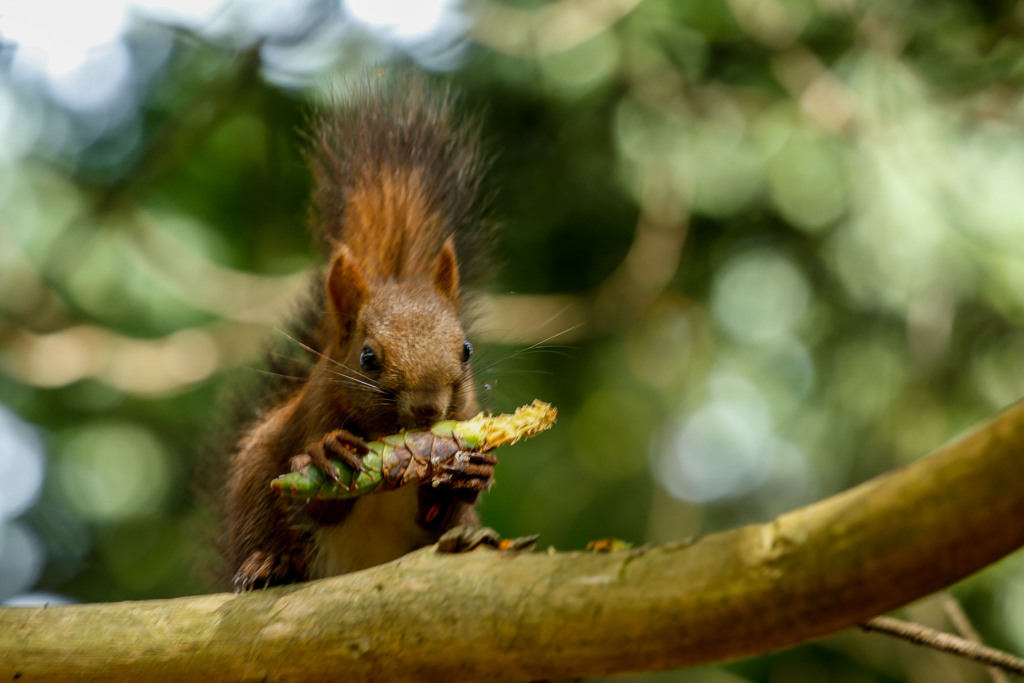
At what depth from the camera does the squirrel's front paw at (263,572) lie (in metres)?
2.70

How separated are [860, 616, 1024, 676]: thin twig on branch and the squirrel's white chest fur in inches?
53.3

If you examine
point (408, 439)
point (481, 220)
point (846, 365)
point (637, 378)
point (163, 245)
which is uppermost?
point (846, 365)

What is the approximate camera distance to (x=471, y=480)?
8.13 feet

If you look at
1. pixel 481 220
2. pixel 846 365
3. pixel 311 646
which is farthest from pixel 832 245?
pixel 311 646

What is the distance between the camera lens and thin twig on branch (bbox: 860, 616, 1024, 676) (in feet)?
5.74

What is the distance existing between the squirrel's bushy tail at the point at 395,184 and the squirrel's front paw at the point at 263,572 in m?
0.92

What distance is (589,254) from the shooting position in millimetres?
5434

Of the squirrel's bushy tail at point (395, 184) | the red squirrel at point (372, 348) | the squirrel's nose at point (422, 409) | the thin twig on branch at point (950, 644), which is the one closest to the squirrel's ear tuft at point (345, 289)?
the red squirrel at point (372, 348)

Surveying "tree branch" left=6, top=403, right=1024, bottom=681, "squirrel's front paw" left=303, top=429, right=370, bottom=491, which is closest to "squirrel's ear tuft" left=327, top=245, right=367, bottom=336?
"squirrel's front paw" left=303, top=429, right=370, bottom=491

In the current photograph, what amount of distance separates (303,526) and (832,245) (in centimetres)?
321

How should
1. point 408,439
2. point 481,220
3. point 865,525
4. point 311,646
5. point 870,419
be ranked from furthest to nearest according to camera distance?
1. point 870,419
2. point 481,220
3. point 408,439
4. point 311,646
5. point 865,525

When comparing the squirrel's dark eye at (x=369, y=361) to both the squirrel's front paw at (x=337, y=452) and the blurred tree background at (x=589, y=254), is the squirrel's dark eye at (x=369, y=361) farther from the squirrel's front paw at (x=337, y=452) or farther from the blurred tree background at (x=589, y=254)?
the blurred tree background at (x=589, y=254)

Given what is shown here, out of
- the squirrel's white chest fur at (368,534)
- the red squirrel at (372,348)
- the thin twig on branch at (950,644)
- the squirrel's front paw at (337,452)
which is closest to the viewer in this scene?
the thin twig on branch at (950,644)

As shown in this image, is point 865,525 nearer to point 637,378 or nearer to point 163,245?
point 637,378
